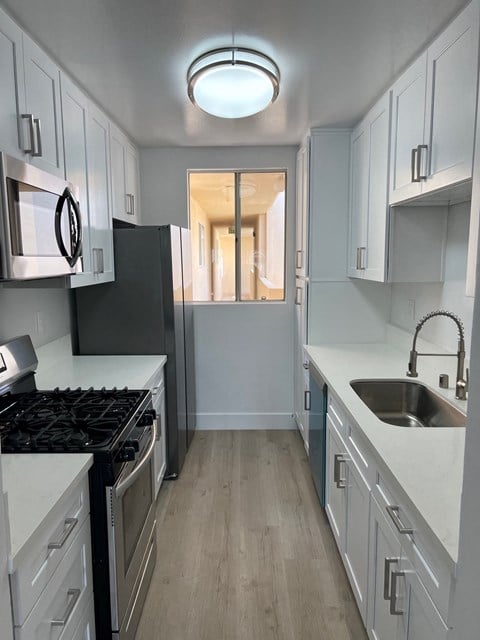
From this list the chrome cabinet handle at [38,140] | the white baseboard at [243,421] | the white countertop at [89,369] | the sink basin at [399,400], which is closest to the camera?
the chrome cabinet handle at [38,140]

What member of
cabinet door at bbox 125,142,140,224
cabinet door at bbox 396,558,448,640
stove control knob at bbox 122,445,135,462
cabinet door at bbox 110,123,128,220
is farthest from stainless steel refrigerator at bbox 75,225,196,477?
cabinet door at bbox 396,558,448,640

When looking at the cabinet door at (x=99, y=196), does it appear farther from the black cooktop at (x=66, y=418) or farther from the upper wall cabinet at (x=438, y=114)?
the upper wall cabinet at (x=438, y=114)

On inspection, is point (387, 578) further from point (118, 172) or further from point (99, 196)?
point (118, 172)

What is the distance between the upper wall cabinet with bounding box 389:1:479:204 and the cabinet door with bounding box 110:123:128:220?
5.66 ft

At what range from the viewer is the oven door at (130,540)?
4.98 ft

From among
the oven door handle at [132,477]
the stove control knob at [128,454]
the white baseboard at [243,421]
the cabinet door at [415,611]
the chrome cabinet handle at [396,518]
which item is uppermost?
the stove control knob at [128,454]

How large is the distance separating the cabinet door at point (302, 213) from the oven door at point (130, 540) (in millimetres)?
1856

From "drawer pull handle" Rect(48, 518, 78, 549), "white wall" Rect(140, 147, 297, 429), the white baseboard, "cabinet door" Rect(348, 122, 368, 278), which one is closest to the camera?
"drawer pull handle" Rect(48, 518, 78, 549)

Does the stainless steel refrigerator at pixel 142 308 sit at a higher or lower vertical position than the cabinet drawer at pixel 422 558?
higher

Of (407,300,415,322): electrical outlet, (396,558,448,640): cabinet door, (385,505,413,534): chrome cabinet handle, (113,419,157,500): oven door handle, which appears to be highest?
(407,300,415,322): electrical outlet

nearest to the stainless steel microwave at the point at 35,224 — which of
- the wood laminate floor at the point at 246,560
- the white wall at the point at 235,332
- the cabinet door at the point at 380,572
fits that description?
the cabinet door at the point at 380,572

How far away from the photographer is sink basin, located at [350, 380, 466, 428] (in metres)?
2.15

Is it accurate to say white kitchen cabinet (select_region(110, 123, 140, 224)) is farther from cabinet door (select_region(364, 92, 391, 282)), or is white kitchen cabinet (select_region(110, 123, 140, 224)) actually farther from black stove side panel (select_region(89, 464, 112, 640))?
black stove side panel (select_region(89, 464, 112, 640))

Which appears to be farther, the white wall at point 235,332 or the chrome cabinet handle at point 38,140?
the white wall at point 235,332
